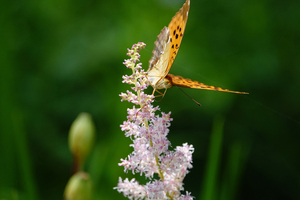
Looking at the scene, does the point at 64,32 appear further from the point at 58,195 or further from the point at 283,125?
the point at 283,125

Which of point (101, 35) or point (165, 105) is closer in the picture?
point (165, 105)

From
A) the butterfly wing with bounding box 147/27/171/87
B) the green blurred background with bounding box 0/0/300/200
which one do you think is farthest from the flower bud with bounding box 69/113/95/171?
the green blurred background with bounding box 0/0/300/200

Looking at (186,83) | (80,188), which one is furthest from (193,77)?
(80,188)

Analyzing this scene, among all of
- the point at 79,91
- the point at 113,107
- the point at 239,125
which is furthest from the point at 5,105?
the point at 239,125

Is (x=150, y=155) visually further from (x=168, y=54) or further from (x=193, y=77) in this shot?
(x=193, y=77)

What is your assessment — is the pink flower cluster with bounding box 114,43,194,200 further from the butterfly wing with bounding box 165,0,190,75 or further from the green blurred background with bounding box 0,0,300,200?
the green blurred background with bounding box 0,0,300,200

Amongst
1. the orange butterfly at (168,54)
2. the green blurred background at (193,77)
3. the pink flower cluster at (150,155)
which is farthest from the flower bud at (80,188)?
the green blurred background at (193,77)
